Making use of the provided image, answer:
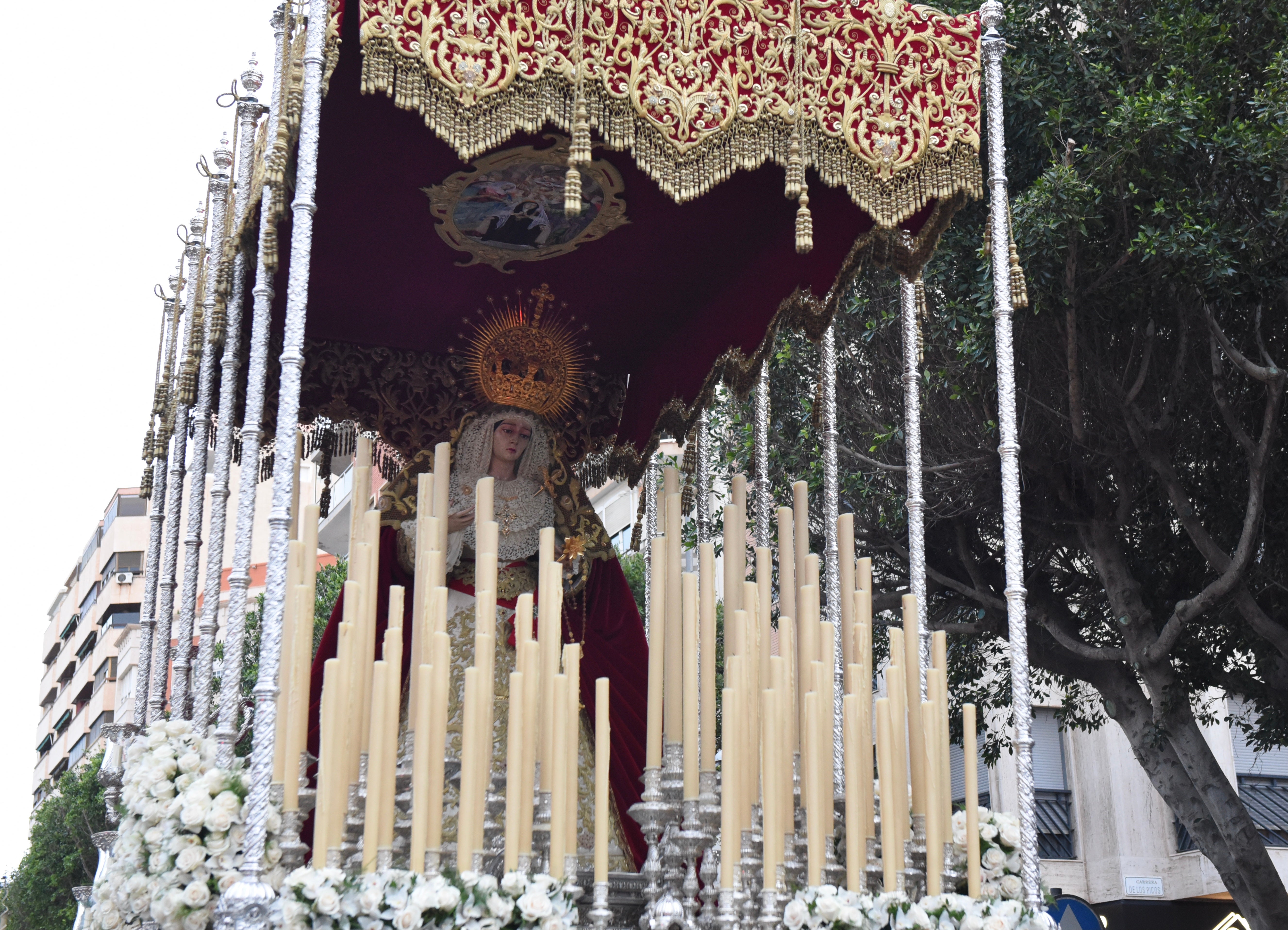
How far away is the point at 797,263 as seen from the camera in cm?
649

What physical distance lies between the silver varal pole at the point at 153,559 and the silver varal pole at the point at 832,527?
3413mm

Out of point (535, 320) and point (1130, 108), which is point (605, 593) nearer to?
point (535, 320)

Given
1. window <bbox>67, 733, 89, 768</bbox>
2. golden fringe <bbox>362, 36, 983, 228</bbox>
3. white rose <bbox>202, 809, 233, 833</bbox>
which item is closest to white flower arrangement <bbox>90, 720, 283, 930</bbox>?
white rose <bbox>202, 809, 233, 833</bbox>

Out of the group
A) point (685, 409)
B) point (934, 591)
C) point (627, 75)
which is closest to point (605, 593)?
point (685, 409)

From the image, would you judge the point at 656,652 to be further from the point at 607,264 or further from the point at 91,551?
the point at 91,551

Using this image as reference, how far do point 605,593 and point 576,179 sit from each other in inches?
101

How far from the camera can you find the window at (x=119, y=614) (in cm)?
4497

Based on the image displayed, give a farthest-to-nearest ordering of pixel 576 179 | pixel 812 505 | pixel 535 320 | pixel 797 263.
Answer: pixel 812 505 < pixel 535 320 < pixel 797 263 < pixel 576 179

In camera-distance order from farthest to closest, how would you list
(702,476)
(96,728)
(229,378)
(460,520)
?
(96,728), (702,476), (460,520), (229,378)

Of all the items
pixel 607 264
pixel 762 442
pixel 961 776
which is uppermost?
pixel 607 264

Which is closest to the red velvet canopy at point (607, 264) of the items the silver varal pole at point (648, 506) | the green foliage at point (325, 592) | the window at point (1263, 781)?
the silver varal pole at point (648, 506)

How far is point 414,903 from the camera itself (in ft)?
13.5

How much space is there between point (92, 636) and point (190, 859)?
46.3 metres

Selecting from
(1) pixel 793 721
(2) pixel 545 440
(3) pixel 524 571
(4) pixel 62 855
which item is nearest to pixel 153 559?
(3) pixel 524 571
